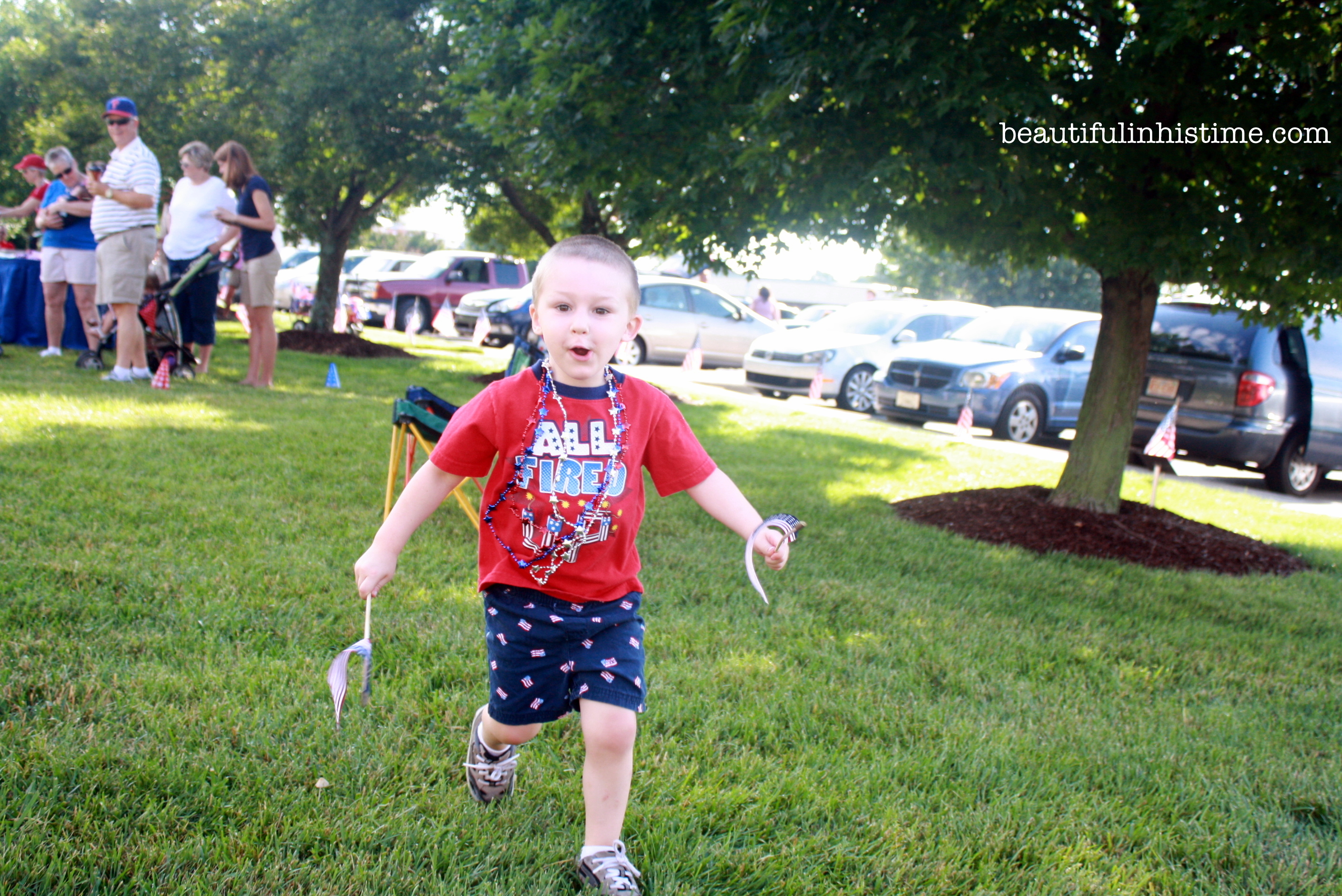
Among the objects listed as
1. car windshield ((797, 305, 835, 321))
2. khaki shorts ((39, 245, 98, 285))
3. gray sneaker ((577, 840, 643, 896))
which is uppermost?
car windshield ((797, 305, 835, 321))

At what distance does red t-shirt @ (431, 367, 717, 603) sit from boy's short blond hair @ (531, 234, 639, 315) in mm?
215

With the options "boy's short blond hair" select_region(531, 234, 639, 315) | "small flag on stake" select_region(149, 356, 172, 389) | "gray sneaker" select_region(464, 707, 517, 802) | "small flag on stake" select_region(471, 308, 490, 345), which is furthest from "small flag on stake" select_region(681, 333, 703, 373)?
"boy's short blond hair" select_region(531, 234, 639, 315)

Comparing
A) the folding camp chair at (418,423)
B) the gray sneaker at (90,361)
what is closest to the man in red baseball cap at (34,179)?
the gray sneaker at (90,361)

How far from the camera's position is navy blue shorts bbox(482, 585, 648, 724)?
2.17 meters

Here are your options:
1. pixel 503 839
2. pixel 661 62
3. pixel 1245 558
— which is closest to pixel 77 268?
pixel 661 62

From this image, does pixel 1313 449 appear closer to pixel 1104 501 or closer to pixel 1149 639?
pixel 1104 501

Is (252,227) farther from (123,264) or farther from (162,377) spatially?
(162,377)

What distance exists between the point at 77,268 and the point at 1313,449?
12.2 m

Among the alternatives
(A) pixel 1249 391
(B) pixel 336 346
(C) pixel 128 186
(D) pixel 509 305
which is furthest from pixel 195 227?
(D) pixel 509 305

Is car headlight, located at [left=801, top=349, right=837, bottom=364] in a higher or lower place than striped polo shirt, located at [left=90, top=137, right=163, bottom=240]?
lower

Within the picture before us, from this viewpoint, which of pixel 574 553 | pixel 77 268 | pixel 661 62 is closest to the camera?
pixel 574 553

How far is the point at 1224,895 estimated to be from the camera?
245 centimetres

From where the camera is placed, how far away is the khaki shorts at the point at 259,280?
8312 millimetres

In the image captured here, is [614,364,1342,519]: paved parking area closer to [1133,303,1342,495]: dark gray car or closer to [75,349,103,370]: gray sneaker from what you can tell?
[1133,303,1342,495]: dark gray car
